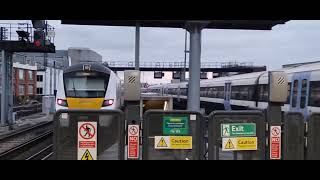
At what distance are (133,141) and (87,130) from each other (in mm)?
681

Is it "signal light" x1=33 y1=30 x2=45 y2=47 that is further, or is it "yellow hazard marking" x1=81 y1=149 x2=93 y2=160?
"signal light" x1=33 y1=30 x2=45 y2=47

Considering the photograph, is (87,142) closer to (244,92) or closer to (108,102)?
(108,102)

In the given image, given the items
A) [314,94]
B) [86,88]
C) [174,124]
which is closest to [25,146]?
[86,88]

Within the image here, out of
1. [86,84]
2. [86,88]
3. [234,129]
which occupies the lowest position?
[234,129]

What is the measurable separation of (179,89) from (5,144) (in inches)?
1211

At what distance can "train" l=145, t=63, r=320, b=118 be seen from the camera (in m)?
16.1

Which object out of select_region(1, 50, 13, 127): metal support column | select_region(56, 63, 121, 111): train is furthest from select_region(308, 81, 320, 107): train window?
select_region(1, 50, 13, 127): metal support column

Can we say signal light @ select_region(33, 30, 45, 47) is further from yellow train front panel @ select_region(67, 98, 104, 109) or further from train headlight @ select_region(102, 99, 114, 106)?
train headlight @ select_region(102, 99, 114, 106)

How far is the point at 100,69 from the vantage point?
17.7 metres

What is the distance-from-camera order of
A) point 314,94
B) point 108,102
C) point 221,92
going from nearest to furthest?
point 314,94, point 108,102, point 221,92

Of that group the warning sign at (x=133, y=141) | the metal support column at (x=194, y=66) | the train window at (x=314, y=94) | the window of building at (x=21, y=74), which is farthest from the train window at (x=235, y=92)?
the window of building at (x=21, y=74)

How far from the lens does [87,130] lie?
700 cm
